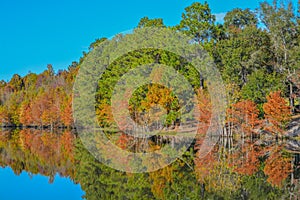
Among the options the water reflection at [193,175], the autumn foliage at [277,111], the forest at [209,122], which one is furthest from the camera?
the autumn foliage at [277,111]

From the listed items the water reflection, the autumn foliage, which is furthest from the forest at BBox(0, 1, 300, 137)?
the water reflection

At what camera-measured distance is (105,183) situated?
1769cm

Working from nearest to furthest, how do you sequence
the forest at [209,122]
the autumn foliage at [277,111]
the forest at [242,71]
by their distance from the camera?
the forest at [209,122] → the autumn foliage at [277,111] → the forest at [242,71]

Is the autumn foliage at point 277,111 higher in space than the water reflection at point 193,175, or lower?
higher

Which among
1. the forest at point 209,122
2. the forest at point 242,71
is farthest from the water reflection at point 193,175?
the forest at point 242,71

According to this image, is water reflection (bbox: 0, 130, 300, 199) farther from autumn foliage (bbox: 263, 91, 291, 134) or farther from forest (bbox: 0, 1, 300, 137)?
forest (bbox: 0, 1, 300, 137)

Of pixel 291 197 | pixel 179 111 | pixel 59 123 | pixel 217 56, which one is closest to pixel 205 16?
pixel 217 56

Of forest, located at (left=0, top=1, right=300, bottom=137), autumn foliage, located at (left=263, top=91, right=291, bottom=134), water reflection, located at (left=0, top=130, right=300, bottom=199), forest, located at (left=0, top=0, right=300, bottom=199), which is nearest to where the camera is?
water reflection, located at (left=0, top=130, right=300, bottom=199)

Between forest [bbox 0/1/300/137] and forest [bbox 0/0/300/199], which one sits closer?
forest [bbox 0/0/300/199]

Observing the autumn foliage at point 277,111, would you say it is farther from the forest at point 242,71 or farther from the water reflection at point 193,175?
the water reflection at point 193,175

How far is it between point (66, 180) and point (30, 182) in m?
1.68

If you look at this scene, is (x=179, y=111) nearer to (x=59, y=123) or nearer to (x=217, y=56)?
(x=217, y=56)

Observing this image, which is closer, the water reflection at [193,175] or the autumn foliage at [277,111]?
the water reflection at [193,175]

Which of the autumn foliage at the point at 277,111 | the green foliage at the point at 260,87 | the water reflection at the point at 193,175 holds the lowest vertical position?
the water reflection at the point at 193,175
